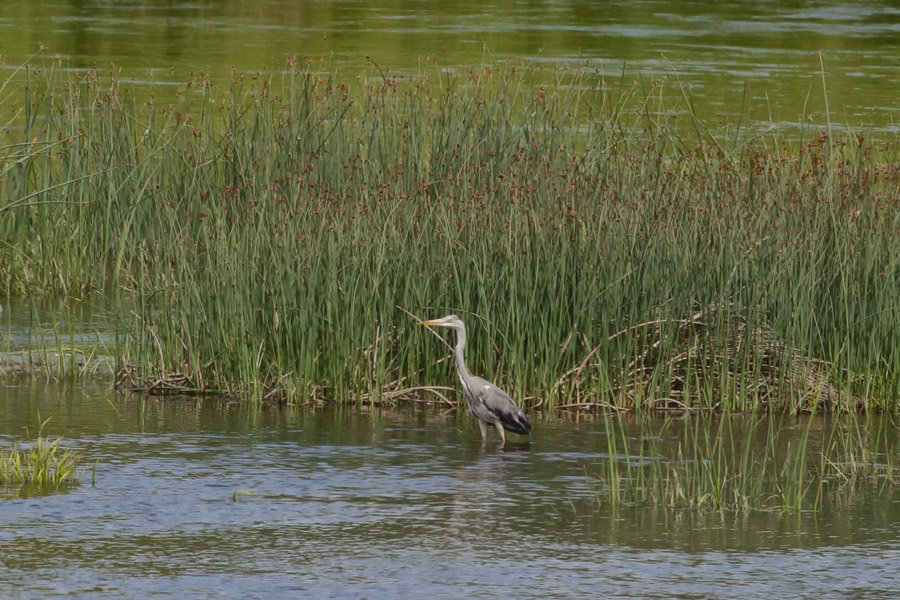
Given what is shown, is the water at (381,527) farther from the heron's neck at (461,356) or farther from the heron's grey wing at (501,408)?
the heron's neck at (461,356)

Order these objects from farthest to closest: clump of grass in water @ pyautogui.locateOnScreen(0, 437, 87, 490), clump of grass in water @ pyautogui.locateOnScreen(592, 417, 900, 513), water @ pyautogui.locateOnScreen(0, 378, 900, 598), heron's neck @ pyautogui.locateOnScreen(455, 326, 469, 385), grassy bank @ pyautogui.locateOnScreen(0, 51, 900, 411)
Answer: grassy bank @ pyautogui.locateOnScreen(0, 51, 900, 411) < heron's neck @ pyautogui.locateOnScreen(455, 326, 469, 385) < clump of grass in water @ pyautogui.locateOnScreen(0, 437, 87, 490) < clump of grass in water @ pyautogui.locateOnScreen(592, 417, 900, 513) < water @ pyautogui.locateOnScreen(0, 378, 900, 598)

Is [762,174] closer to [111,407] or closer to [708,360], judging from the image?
[708,360]

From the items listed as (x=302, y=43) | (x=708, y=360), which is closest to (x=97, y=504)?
(x=708, y=360)

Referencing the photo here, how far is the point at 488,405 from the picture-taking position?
823 centimetres

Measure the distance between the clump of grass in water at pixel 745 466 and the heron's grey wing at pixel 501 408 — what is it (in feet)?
1.56

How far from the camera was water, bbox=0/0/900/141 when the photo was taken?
23.2 meters

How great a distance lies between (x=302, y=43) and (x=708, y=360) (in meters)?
19.8

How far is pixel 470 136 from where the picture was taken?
464 inches

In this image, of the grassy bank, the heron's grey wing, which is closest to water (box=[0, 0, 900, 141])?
the grassy bank

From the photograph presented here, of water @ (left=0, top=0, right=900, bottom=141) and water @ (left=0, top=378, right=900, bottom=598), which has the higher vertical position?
water @ (left=0, top=0, right=900, bottom=141)

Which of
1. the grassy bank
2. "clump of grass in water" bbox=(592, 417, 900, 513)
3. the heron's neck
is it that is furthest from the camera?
the grassy bank

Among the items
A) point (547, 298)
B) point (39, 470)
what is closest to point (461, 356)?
point (547, 298)

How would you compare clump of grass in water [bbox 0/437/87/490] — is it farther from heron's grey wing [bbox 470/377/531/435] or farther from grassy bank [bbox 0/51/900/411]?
heron's grey wing [bbox 470/377/531/435]

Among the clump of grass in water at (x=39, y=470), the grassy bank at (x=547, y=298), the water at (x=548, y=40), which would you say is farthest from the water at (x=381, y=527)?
the water at (x=548, y=40)
